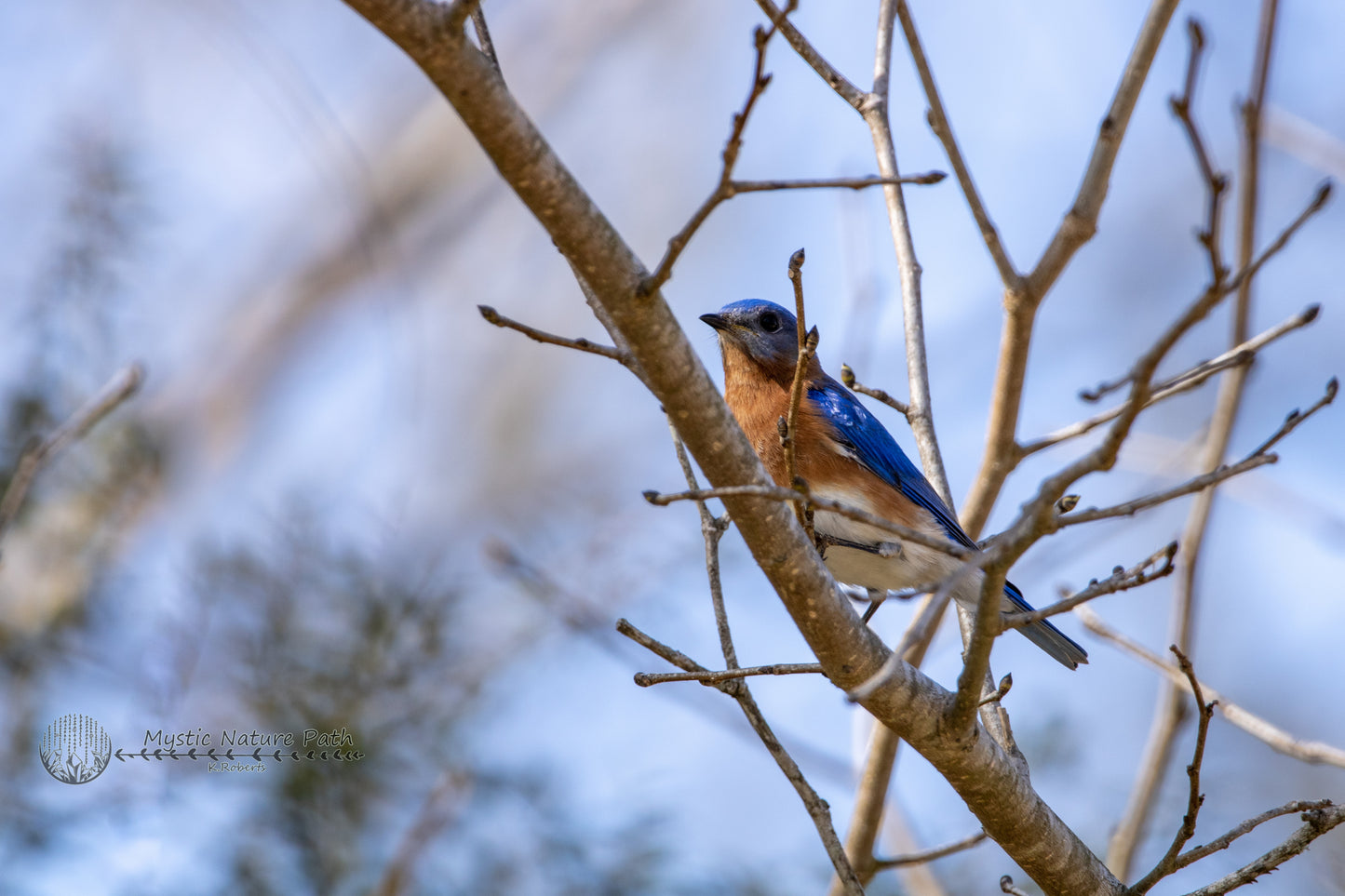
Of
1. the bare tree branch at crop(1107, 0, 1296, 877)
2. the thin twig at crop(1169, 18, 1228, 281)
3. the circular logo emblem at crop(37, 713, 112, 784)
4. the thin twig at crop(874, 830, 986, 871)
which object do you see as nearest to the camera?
the thin twig at crop(1169, 18, 1228, 281)

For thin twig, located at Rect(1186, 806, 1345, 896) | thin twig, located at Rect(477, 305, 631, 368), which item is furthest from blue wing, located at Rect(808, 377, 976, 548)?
thin twig, located at Rect(477, 305, 631, 368)

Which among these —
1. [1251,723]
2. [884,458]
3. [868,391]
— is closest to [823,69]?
[868,391]

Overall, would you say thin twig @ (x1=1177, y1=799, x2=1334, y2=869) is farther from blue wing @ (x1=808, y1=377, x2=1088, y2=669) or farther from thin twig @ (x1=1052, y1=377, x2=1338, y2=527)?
blue wing @ (x1=808, y1=377, x2=1088, y2=669)

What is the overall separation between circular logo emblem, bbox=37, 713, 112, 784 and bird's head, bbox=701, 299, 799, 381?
3273 millimetres

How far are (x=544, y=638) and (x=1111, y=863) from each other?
343 cm

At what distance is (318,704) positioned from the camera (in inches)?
214

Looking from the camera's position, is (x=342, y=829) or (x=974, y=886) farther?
(x=974, y=886)

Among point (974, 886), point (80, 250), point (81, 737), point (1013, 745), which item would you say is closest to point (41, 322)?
point (80, 250)

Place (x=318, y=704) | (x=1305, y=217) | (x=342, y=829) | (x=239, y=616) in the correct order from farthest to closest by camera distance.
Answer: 1. (x=239, y=616)
2. (x=318, y=704)
3. (x=342, y=829)
4. (x=1305, y=217)

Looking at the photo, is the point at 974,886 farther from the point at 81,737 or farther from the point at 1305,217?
the point at 1305,217

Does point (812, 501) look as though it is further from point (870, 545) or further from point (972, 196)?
point (870, 545)

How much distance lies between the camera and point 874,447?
527 cm

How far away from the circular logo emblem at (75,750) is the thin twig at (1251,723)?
13.2 feet

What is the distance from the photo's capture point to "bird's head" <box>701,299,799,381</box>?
5.54 metres
